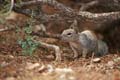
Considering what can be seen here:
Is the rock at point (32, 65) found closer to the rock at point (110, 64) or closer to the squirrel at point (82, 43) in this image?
the rock at point (110, 64)

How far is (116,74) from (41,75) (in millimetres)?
1046

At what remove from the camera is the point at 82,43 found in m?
7.06

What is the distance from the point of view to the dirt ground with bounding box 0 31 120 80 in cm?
493

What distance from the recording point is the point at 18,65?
18.0 feet

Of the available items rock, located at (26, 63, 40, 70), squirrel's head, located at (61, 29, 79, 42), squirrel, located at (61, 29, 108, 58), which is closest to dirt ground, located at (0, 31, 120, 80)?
rock, located at (26, 63, 40, 70)

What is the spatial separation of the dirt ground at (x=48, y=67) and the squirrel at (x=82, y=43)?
0.64 ft

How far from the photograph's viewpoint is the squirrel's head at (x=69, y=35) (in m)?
6.80

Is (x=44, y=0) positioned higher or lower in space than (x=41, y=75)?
higher

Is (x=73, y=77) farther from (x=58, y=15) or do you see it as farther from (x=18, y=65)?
(x=58, y=15)

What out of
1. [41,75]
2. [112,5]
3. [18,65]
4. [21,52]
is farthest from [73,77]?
[112,5]

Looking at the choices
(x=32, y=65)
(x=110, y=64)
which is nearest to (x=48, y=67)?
(x=32, y=65)

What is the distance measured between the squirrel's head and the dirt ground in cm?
32

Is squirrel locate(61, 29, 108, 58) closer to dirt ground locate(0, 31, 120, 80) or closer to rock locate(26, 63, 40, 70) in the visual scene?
dirt ground locate(0, 31, 120, 80)

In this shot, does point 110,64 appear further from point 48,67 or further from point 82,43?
point 82,43
